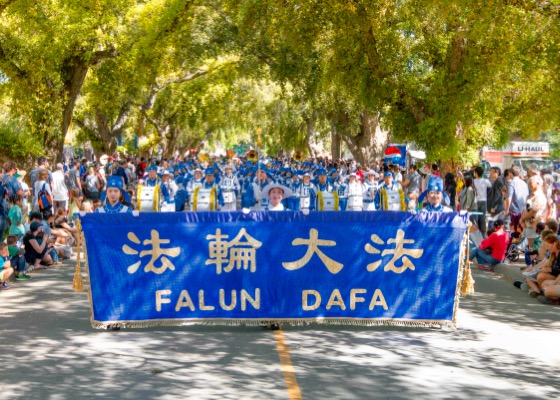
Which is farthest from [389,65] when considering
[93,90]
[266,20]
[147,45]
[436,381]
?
[436,381]

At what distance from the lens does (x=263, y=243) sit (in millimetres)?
9727

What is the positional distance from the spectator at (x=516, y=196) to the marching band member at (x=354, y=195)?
322 cm

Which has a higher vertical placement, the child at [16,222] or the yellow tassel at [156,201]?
the yellow tassel at [156,201]

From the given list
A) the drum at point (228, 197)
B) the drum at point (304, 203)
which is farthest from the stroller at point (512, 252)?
the drum at point (228, 197)

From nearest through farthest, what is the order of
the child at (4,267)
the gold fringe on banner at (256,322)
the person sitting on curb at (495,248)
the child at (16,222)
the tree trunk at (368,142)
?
1. the gold fringe on banner at (256,322)
2. the child at (4,267)
3. the child at (16,222)
4. the person sitting on curb at (495,248)
5. the tree trunk at (368,142)

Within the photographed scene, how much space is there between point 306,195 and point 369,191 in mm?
2066

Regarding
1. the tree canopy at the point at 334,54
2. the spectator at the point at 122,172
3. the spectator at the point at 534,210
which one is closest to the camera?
the spectator at the point at 534,210

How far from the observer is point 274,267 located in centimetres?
972

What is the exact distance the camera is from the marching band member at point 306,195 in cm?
1848

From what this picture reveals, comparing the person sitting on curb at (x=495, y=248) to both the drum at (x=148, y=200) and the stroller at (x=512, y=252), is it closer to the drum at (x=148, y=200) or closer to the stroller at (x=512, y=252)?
the stroller at (x=512, y=252)

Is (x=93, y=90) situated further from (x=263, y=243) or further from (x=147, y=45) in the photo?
(x=263, y=243)

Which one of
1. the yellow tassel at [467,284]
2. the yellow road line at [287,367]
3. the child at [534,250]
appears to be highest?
the child at [534,250]

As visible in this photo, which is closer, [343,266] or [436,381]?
[436,381]

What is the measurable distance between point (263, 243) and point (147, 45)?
1762cm
